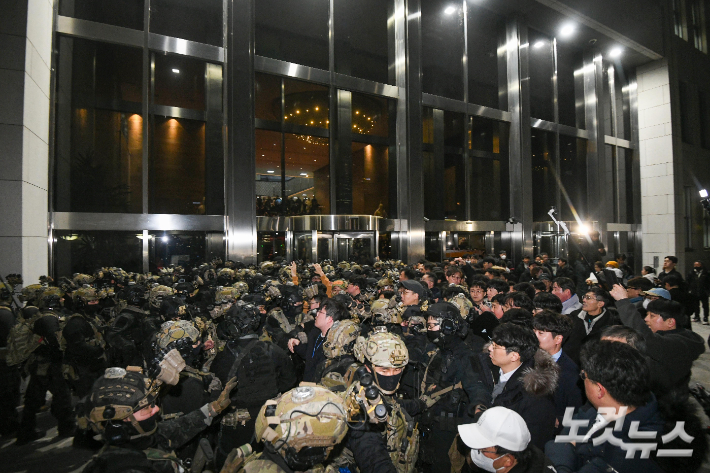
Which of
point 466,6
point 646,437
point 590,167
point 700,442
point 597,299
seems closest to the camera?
point 646,437

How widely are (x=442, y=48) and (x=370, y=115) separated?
17.3ft

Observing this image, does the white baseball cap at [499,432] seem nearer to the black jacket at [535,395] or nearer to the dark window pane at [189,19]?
the black jacket at [535,395]

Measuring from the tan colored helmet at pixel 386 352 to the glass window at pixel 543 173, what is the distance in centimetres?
2010

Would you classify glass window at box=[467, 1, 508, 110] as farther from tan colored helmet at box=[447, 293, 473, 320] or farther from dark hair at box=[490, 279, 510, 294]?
tan colored helmet at box=[447, 293, 473, 320]

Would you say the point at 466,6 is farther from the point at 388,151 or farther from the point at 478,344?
the point at 478,344

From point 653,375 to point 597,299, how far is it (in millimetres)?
1251

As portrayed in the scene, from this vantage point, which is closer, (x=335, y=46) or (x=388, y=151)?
(x=335, y=46)

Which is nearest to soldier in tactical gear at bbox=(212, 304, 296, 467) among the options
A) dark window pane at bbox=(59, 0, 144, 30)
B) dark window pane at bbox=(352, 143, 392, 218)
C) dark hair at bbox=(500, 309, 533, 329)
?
dark hair at bbox=(500, 309, 533, 329)

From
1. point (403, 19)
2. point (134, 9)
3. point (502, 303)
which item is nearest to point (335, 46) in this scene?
point (403, 19)

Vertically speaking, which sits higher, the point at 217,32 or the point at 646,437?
the point at 217,32

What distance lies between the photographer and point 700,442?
3.51 meters

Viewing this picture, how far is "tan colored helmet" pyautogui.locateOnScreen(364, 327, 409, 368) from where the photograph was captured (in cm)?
227

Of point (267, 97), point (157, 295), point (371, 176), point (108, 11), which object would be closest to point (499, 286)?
point (157, 295)

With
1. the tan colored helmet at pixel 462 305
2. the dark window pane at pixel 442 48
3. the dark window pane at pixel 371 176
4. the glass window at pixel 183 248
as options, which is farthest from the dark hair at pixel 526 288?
the dark window pane at pixel 442 48
